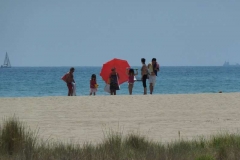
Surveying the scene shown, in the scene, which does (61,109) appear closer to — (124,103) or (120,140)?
(124,103)

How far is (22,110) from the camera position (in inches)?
667

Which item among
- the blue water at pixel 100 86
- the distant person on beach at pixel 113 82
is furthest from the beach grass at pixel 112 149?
the blue water at pixel 100 86

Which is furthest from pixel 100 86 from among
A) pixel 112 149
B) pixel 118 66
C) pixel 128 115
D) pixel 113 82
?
pixel 112 149

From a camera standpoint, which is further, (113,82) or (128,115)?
(113,82)

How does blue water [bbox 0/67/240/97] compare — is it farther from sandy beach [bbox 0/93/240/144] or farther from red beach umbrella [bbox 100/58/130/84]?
sandy beach [bbox 0/93/240/144]

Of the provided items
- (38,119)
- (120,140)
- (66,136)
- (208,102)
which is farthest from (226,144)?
(208,102)

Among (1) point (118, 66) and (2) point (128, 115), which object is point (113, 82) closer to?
(1) point (118, 66)

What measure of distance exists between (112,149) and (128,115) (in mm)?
6416

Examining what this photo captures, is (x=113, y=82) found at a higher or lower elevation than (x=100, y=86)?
higher

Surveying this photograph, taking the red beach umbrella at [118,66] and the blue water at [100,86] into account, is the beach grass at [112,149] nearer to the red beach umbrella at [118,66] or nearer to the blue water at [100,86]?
the red beach umbrella at [118,66]

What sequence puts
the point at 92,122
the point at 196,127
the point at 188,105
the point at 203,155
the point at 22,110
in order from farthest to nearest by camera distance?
the point at 188,105 → the point at 22,110 → the point at 92,122 → the point at 196,127 → the point at 203,155

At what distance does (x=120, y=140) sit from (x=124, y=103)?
28.6 feet

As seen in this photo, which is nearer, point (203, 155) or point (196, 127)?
point (203, 155)

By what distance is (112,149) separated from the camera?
9672 mm
